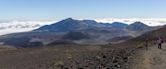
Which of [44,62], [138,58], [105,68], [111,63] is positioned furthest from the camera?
[44,62]

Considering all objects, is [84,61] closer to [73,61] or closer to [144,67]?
[73,61]

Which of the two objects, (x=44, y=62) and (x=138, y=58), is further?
(x=44, y=62)

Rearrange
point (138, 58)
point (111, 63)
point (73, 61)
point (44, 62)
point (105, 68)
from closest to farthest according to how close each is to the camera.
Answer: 1. point (105, 68)
2. point (111, 63)
3. point (138, 58)
4. point (73, 61)
5. point (44, 62)

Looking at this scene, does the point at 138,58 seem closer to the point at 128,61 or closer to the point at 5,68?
the point at 128,61

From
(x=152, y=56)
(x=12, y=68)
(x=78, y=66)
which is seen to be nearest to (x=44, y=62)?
(x=12, y=68)

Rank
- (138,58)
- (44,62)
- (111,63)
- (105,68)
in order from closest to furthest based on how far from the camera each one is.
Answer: (105,68) < (111,63) < (138,58) < (44,62)

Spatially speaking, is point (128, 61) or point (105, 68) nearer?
point (105, 68)

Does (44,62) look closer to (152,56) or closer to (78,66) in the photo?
(78,66)

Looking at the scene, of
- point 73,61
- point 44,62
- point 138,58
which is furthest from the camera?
point 44,62

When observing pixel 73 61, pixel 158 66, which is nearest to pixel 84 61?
pixel 73 61
